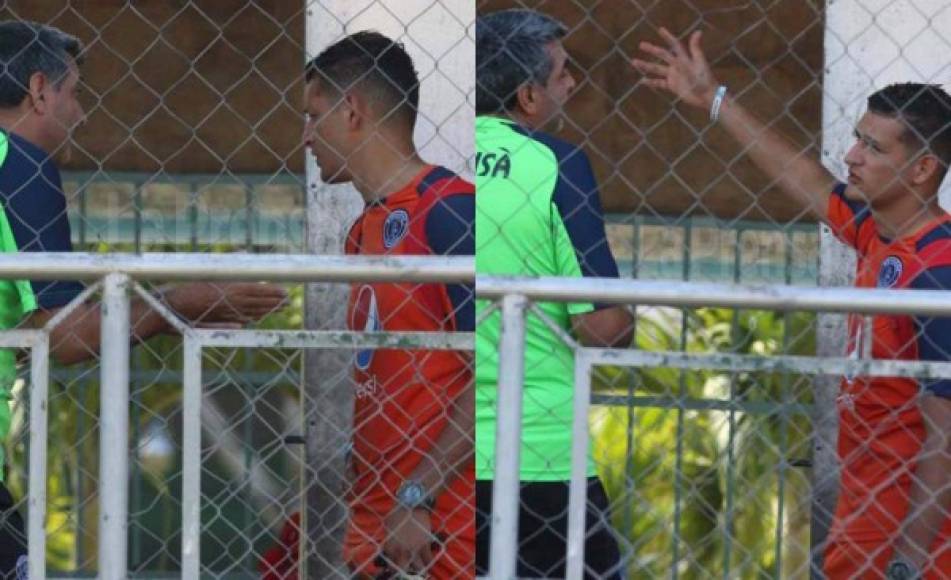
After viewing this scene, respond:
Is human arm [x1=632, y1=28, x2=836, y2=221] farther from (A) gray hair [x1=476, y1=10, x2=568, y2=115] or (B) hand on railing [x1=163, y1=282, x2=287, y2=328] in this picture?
(B) hand on railing [x1=163, y1=282, x2=287, y2=328]

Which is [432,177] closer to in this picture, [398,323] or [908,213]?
[398,323]

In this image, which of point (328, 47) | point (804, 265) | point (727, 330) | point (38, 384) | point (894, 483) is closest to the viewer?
point (38, 384)

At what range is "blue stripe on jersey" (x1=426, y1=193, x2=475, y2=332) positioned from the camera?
12.1 ft

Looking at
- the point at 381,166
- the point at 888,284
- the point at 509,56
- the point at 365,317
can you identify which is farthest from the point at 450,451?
the point at 888,284

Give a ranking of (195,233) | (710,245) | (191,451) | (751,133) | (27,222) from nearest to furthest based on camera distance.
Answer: (191,451), (27,222), (751,133), (710,245), (195,233)

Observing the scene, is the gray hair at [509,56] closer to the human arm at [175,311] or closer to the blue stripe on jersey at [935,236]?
the human arm at [175,311]

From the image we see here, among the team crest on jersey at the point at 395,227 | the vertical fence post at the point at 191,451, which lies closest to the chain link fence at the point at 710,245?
the team crest on jersey at the point at 395,227

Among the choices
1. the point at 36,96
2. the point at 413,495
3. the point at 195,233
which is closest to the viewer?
the point at 413,495

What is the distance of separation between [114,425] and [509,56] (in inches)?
46.4

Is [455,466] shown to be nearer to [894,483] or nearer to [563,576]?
A: [563,576]

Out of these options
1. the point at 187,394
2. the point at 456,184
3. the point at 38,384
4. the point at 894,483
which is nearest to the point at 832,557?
the point at 894,483

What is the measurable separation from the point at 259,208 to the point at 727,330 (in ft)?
5.12

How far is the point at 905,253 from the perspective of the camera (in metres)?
3.74

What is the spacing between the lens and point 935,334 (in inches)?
141
